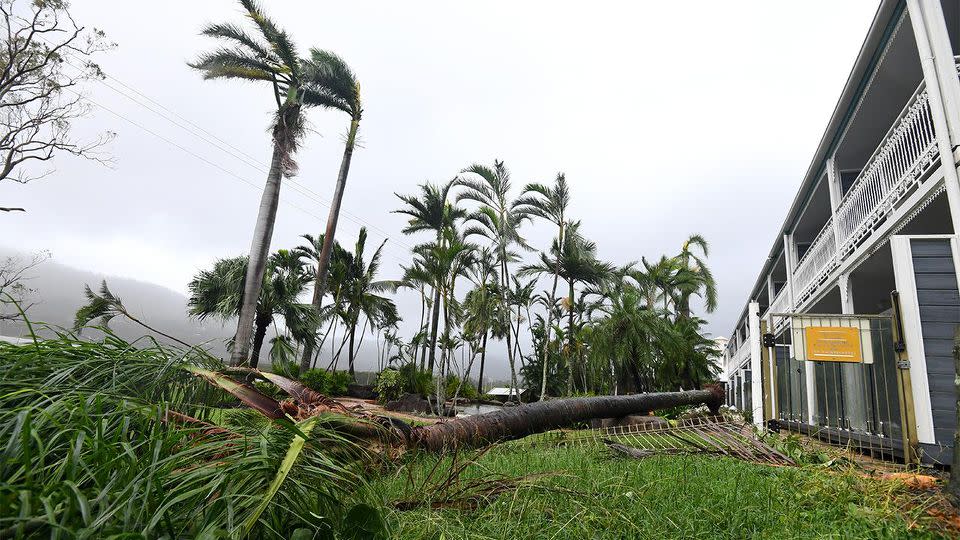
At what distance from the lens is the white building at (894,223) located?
5359 mm

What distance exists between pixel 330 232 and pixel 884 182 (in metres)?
16.9

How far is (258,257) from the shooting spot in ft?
49.9

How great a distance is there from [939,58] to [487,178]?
53.8 ft

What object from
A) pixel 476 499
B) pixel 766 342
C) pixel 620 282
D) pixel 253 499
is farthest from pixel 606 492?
pixel 620 282

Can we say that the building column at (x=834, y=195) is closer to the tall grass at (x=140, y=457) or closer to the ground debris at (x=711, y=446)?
the ground debris at (x=711, y=446)

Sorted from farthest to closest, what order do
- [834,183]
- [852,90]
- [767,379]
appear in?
[834,183], [852,90], [767,379]

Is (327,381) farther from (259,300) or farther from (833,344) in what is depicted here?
(833,344)

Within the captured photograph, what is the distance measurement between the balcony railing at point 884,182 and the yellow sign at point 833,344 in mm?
2580

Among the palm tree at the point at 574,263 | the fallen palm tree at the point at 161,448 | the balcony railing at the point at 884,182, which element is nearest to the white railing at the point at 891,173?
the balcony railing at the point at 884,182

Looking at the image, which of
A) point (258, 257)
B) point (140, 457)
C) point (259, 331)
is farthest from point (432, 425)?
point (259, 331)

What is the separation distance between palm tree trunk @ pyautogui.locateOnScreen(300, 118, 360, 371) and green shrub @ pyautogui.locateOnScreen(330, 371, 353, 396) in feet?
4.40

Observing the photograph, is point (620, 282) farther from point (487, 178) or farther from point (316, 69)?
point (316, 69)

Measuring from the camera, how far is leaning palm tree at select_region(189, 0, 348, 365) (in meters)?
15.2

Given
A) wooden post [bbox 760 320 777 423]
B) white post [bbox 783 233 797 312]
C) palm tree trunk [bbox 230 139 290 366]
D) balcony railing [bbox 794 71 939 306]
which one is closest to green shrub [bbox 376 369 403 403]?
palm tree trunk [bbox 230 139 290 366]
